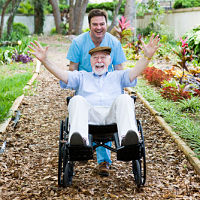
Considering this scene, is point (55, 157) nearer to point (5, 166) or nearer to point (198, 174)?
point (5, 166)

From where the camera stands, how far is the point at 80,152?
2674 mm

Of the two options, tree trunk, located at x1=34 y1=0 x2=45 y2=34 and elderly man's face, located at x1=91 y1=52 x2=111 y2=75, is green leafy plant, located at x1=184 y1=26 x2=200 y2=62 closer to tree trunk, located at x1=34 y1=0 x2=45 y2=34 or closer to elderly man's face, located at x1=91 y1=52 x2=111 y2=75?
elderly man's face, located at x1=91 y1=52 x2=111 y2=75

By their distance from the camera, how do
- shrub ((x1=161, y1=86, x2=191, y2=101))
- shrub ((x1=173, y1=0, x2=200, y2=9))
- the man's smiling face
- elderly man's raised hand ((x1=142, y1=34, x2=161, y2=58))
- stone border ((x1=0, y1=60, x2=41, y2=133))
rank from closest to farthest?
elderly man's raised hand ((x1=142, y1=34, x2=161, y2=58)) → the man's smiling face → stone border ((x1=0, y1=60, x2=41, y2=133)) → shrub ((x1=161, y1=86, x2=191, y2=101)) → shrub ((x1=173, y1=0, x2=200, y2=9))

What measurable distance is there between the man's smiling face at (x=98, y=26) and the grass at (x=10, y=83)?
195 cm

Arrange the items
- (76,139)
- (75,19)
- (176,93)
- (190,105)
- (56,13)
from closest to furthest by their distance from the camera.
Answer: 1. (76,139)
2. (190,105)
3. (176,93)
4. (75,19)
5. (56,13)

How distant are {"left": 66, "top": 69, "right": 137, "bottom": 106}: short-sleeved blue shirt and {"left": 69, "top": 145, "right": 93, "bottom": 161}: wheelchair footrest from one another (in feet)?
1.79

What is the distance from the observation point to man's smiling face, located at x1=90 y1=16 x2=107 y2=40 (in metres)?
3.44

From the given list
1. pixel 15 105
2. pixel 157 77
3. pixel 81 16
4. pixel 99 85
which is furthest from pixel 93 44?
pixel 81 16

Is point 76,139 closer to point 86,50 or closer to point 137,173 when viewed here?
point 137,173

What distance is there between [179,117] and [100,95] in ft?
6.61

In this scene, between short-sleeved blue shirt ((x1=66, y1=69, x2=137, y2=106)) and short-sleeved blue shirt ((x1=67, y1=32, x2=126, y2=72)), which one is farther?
short-sleeved blue shirt ((x1=67, y1=32, x2=126, y2=72))

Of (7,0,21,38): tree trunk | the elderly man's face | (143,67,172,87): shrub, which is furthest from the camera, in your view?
(7,0,21,38): tree trunk

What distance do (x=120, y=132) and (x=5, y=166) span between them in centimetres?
147

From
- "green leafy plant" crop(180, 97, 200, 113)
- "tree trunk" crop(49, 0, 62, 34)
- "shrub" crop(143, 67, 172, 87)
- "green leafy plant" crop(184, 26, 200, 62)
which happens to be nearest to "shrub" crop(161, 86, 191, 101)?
"green leafy plant" crop(180, 97, 200, 113)
